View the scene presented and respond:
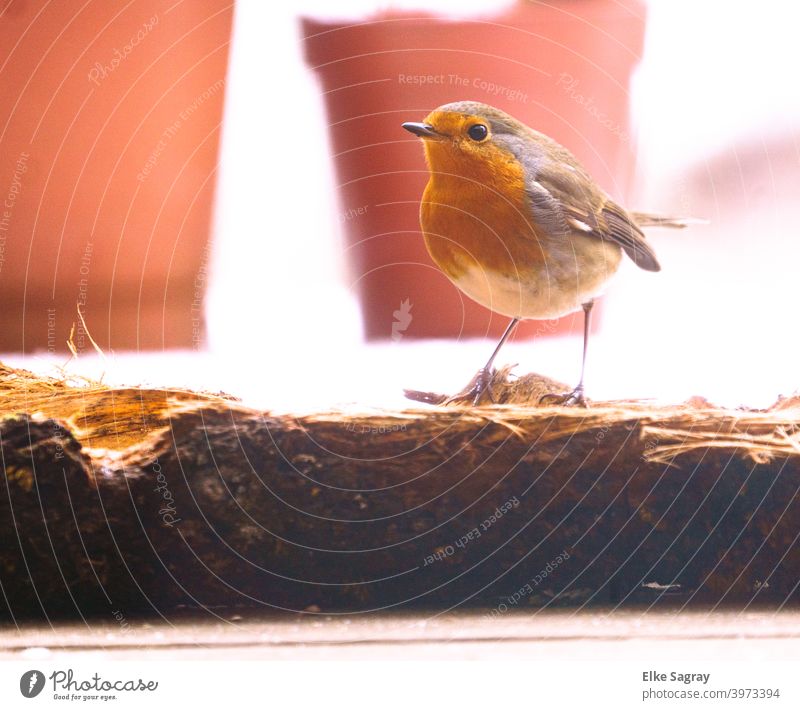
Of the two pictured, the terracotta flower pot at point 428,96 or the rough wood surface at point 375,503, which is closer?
the rough wood surface at point 375,503

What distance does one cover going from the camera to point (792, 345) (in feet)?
3.47

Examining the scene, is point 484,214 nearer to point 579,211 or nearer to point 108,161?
point 579,211

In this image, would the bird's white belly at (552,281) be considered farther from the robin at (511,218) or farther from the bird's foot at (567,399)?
the bird's foot at (567,399)

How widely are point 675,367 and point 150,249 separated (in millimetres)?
703

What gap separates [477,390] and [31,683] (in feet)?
2.12

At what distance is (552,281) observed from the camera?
3.17ft

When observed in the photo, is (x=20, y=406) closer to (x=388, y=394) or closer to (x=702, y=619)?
(x=388, y=394)

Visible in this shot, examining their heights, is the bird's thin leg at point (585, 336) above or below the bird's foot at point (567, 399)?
above

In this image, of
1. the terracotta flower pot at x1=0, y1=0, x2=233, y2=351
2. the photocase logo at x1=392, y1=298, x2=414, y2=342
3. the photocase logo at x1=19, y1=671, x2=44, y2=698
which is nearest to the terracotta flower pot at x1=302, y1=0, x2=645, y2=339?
the photocase logo at x1=392, y1=298, x2=414, y2=342

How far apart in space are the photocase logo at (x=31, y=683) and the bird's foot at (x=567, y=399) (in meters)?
0.69

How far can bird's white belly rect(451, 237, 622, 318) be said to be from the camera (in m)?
0.96

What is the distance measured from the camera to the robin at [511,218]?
943 mm

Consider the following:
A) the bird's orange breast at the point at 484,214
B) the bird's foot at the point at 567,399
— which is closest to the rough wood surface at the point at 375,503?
the bird's foot at the point at 567,399

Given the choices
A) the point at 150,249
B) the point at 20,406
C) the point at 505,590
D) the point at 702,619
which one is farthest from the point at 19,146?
the point at 702,619
